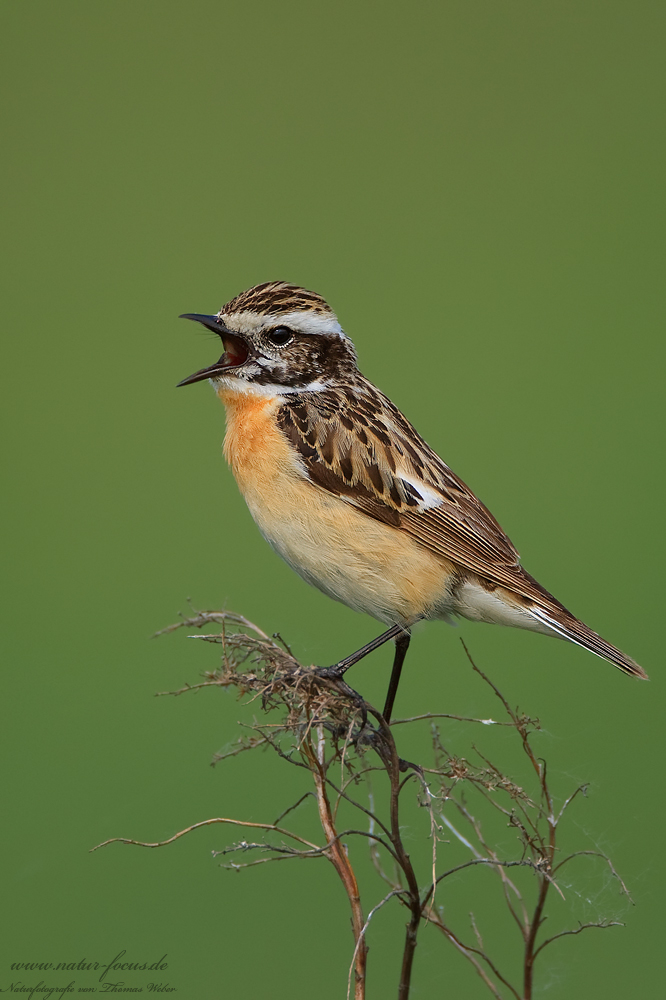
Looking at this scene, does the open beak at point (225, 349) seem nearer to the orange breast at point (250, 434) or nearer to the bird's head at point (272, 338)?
the bird's head at point (272, 338)

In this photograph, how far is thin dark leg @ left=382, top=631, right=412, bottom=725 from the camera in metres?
3.83

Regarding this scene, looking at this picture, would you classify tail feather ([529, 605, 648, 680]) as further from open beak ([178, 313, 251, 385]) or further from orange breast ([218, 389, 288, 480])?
open beak ([178, 313, 251, 385])

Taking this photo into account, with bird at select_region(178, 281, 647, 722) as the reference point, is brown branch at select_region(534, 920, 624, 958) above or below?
below

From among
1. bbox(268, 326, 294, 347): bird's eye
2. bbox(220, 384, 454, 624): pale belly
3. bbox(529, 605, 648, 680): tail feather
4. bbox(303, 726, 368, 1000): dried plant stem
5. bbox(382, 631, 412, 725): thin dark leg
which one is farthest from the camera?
bbox(268, 326, 294, 347): bird's eye

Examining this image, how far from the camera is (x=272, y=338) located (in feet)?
13.7

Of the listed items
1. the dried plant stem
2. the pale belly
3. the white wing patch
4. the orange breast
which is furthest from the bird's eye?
the dried plant stem

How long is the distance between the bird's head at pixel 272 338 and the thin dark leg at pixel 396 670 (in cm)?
122

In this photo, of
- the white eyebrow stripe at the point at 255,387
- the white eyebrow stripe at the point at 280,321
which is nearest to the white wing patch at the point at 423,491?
the white eyebrow stripe at the point at 255,387

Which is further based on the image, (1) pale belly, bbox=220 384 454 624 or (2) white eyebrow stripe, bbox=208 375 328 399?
(2) white eyebrow stripe, bbox=208 375 328 399

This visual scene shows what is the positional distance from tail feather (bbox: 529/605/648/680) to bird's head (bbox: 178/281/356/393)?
1463 mm

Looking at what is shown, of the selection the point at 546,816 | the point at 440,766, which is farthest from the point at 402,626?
the point at 546,816

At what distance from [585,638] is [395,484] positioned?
101 centimetres

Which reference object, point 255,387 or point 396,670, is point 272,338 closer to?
point 255,387

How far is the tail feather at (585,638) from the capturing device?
3.64 metres
